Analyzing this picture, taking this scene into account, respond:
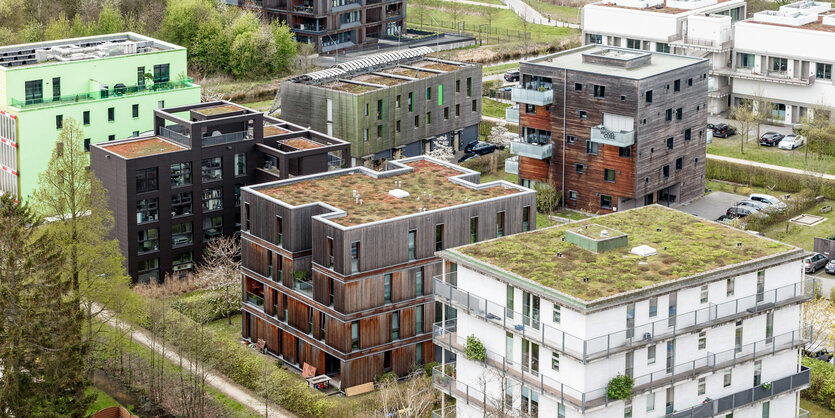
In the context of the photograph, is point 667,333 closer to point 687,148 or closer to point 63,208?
point 63,208

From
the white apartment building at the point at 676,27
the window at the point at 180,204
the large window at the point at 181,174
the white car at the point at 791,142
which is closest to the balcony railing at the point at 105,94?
the large window at the point at 181,174

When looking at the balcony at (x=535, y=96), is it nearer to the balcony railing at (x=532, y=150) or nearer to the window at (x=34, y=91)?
the balcony railing at (x=532, y=150)

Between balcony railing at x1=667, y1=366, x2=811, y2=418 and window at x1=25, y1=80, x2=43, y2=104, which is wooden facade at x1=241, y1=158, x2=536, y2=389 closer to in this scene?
balcony railing at x1=667, y1=366, x2=811, y2=418

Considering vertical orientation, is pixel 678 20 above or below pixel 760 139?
above

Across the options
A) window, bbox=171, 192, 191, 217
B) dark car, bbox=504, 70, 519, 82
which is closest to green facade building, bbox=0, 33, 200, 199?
window, bbox=171, 192, 191, 217

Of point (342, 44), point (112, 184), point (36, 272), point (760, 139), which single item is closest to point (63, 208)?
point (36, 272)
